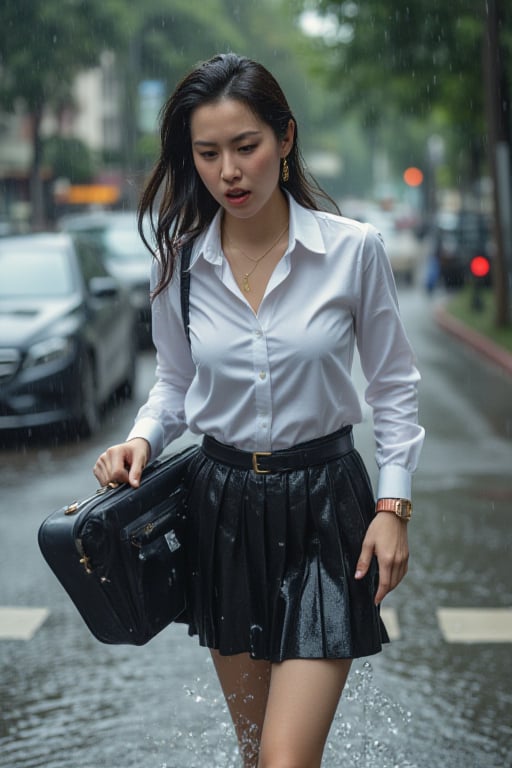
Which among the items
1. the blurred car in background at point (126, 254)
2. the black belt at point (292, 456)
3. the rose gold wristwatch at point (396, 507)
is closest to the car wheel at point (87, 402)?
→ the blurred car in background at point (126, 254)

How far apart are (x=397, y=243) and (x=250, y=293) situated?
31.2m

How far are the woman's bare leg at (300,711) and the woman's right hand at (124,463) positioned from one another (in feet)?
1.72

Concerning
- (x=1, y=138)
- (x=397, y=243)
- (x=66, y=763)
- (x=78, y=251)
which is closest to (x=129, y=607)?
(x=66, y=763)

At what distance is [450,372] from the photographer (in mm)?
15188

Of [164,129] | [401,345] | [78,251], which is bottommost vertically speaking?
[78,251]

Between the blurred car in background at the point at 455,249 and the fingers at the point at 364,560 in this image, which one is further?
the blurred car in background at the point at 455,249

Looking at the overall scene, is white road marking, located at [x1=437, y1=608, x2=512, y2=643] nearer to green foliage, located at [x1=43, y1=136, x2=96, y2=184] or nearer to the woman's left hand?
the woman's left hand

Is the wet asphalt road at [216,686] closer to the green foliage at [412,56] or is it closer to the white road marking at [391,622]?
the white road marking at [391,622]

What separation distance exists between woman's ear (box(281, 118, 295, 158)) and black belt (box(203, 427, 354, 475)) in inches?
24.9

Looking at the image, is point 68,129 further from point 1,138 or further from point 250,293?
point 250,293

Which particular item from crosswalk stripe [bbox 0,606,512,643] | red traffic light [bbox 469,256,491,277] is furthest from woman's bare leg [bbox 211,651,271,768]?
red traffic light [bbox 469,256,491,277]

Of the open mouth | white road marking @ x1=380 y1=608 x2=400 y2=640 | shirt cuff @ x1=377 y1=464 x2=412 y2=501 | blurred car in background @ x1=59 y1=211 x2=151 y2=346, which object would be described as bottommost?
blurred car in background @ x1=59 y1=211 x2=151 y2=346

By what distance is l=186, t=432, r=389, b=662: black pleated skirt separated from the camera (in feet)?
9.21

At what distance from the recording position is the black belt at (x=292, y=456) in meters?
2.85
